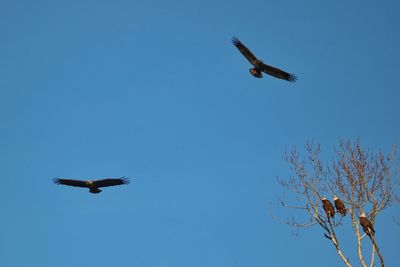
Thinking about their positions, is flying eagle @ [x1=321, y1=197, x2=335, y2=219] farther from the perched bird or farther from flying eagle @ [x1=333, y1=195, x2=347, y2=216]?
the perched bird

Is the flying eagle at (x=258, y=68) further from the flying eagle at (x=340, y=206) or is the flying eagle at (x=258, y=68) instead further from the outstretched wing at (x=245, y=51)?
the flying eagle at (x=340, y=206)

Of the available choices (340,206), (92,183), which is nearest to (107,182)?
(92,183)

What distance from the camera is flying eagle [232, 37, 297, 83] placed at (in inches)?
839

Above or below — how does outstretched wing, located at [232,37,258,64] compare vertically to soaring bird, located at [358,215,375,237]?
above

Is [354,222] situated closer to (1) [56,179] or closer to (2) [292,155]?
(2) [292,155]

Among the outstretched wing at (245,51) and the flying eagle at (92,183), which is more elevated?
the outstretched wing at (245,51)

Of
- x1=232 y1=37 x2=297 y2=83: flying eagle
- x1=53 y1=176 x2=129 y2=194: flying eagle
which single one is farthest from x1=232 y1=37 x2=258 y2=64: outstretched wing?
x1=53 y1=176 x2=129 y2=194: flying eagle

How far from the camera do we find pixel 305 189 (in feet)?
52.3

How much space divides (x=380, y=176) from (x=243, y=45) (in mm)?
7386

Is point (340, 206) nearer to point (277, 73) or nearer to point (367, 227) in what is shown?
point (367, 227)

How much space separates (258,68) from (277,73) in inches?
31.6

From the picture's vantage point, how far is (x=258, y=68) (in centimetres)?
2172

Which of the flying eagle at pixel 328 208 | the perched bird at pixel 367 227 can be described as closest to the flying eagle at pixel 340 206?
the flying eagle at pixel 328 208

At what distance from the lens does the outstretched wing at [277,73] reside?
71.5 feet
